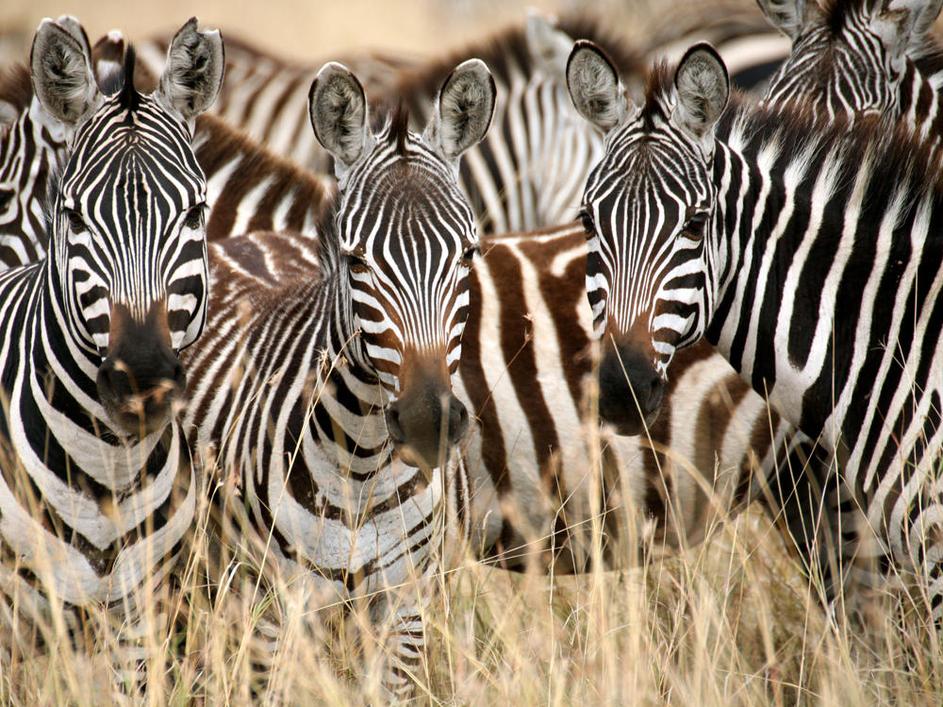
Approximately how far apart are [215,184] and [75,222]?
2.41 meters

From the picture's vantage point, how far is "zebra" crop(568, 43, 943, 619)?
4.24 meters

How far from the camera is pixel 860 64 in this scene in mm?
6051

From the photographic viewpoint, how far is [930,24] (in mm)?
6574

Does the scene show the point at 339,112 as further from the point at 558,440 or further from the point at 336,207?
the point at 558,440

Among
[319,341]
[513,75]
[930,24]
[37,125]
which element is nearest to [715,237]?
[319,341]

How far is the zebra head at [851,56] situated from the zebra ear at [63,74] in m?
3.47

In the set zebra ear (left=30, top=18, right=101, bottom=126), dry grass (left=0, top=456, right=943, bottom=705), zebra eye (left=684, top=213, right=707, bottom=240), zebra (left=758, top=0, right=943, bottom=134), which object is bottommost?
dry grass (left=0, top=456, right=943, bottom=705)

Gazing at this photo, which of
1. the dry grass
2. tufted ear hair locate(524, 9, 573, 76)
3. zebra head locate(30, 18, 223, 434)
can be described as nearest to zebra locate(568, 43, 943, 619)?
the dry grass

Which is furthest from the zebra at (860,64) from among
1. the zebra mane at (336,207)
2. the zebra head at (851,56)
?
the zebra mane at (336,207)

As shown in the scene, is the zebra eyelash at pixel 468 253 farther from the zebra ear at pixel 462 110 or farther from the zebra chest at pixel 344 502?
the zebra chest at pixel 344 502

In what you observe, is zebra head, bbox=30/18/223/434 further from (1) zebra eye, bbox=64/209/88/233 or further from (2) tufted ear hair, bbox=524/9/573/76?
(2) tufted ear hair, bbox=524/9/573/76

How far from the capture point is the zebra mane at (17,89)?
21.2 ft

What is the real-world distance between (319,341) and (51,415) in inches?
40.5

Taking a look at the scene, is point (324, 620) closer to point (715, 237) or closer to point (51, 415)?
point (51, 415)
